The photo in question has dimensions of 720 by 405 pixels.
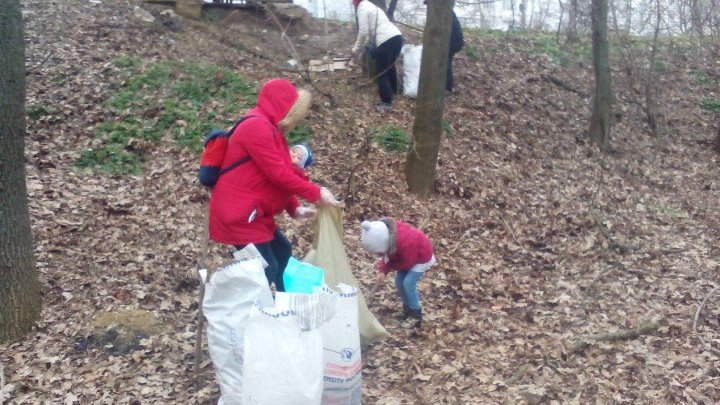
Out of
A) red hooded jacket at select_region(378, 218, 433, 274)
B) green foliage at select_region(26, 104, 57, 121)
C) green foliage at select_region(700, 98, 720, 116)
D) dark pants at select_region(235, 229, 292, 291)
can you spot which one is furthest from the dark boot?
green foliage at select_region(700, 98, 720, 116)

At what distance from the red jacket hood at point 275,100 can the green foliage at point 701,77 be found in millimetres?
11853

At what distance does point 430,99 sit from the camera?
7434mm

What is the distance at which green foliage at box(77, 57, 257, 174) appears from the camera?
768 centimetres

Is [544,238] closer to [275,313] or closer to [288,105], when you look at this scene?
[288,105]

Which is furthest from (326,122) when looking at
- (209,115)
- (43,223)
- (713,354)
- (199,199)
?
(713,354)

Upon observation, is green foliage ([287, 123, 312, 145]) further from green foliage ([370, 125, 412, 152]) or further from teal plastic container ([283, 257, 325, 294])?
teal plastic container ([283, 257, 325, 294])

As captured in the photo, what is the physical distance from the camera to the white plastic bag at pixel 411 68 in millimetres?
9430

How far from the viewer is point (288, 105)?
13.6 ft

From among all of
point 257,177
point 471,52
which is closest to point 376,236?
point 257,177

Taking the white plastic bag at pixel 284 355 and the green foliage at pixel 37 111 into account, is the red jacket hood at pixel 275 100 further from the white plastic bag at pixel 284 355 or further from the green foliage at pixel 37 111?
the green foliage at pixel 37 111

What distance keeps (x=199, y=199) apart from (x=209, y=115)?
170 cm

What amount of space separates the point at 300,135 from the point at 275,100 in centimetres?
417

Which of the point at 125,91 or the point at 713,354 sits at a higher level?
the point at 125,91

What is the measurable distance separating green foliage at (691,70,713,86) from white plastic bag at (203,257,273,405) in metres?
12.4
